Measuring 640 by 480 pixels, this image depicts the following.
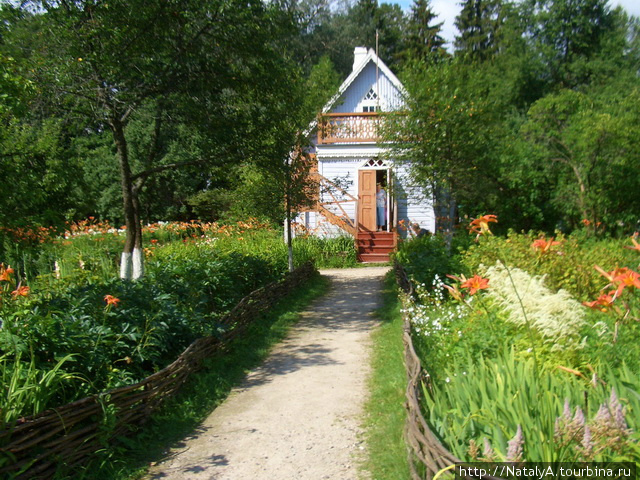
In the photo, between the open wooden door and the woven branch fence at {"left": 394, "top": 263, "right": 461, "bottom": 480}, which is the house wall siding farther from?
the woven branch fence at {"left": 394, "top": 263, "right": 461, "bottom": 480}

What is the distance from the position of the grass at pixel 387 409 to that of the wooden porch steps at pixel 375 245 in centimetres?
1062

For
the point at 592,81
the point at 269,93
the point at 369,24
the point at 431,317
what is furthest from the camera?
the point at 369,24

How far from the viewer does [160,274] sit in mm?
7656

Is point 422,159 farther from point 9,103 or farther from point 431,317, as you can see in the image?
point 9,103

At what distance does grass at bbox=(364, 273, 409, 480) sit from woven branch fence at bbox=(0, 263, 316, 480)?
6.33 feet

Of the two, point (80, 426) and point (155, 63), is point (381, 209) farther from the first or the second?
point (80, 426)

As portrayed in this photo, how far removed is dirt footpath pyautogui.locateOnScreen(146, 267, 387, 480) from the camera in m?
4.23

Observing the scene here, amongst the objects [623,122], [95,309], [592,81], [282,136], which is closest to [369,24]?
[592,81]

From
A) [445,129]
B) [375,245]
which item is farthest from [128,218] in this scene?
[375,245]

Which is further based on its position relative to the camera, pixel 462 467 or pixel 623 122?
pixel 623 122

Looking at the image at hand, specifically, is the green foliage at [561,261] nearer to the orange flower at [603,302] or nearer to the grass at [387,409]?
the grass at [387,409]

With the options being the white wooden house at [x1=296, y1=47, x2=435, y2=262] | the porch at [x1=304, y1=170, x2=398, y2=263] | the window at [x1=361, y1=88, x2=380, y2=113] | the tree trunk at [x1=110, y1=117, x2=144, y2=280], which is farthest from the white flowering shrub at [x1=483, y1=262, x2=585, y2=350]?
the window at [x1=361, y1=88, x2=380, y2=113]

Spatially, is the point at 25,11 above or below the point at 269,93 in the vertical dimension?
above

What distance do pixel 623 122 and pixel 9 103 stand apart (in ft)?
51.8
